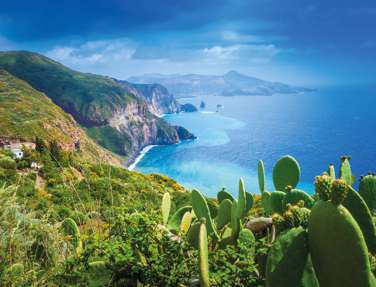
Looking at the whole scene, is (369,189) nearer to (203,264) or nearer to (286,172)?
(286,172)

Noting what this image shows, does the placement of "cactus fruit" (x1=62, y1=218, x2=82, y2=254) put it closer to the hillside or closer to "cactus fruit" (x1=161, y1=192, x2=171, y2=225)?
"cactus fruit" (x1=161, y1=192, x2=171, y2=225)

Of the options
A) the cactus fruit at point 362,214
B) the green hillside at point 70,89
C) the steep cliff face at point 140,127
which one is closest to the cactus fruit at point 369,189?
the cactus fruit at point 362,214

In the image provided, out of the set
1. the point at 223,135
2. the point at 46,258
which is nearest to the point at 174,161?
the point at 223,135

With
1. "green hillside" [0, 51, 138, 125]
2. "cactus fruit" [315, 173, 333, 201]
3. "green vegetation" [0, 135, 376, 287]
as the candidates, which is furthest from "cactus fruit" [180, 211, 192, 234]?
"green hillside" [0, 51, 138, 125]

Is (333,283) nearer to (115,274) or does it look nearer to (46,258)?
(115,274)

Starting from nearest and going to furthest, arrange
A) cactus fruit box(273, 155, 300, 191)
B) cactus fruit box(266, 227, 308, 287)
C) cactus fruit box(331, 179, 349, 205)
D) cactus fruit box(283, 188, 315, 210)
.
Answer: cactus fruit box(331, 179, 349, 205), cactus fruit box(266, 227, 308, 287), cactus fruit box(283, 188, 315, 210), cactus fruit box(273, 155, 300, 191)

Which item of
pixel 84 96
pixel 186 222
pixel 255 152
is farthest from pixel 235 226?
pixel 84 96
